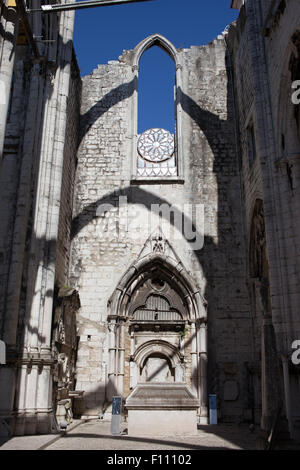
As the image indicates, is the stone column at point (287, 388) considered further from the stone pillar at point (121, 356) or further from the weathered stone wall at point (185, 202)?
the stone pillar at point (121, 356)

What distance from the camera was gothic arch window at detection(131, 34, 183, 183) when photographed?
12820 mm

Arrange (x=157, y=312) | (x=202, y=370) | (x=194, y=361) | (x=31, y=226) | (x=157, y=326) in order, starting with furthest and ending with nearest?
(x=157, y=312) < (x=157, y=326) < (x=194, y=361) < (x=202, y=370) < (x=31, y=226)

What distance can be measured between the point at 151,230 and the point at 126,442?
6.45 metres

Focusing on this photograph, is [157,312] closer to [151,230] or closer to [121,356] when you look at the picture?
[121,356]

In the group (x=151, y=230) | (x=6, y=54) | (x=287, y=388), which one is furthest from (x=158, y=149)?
(x=287, y=388)

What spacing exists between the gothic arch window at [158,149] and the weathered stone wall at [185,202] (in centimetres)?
18

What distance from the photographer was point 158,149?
13266mm

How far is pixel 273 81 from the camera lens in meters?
9.18

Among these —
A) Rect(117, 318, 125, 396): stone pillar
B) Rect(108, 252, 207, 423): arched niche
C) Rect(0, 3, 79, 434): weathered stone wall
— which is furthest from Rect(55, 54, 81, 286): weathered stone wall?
Rect(117, 318, 125, 396): stone pillar

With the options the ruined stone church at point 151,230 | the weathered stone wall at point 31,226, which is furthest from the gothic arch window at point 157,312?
the weathered stone wall at point 31,226

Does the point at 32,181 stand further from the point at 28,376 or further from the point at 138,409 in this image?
the point at 138,409

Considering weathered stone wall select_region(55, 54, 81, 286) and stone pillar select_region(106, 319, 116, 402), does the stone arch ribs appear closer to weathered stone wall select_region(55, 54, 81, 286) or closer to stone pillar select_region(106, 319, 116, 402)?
weathered stone wall select_region(55, 54, 81, 286)

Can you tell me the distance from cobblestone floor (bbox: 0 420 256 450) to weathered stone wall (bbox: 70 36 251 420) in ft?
9.46

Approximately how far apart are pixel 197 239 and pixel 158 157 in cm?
281
